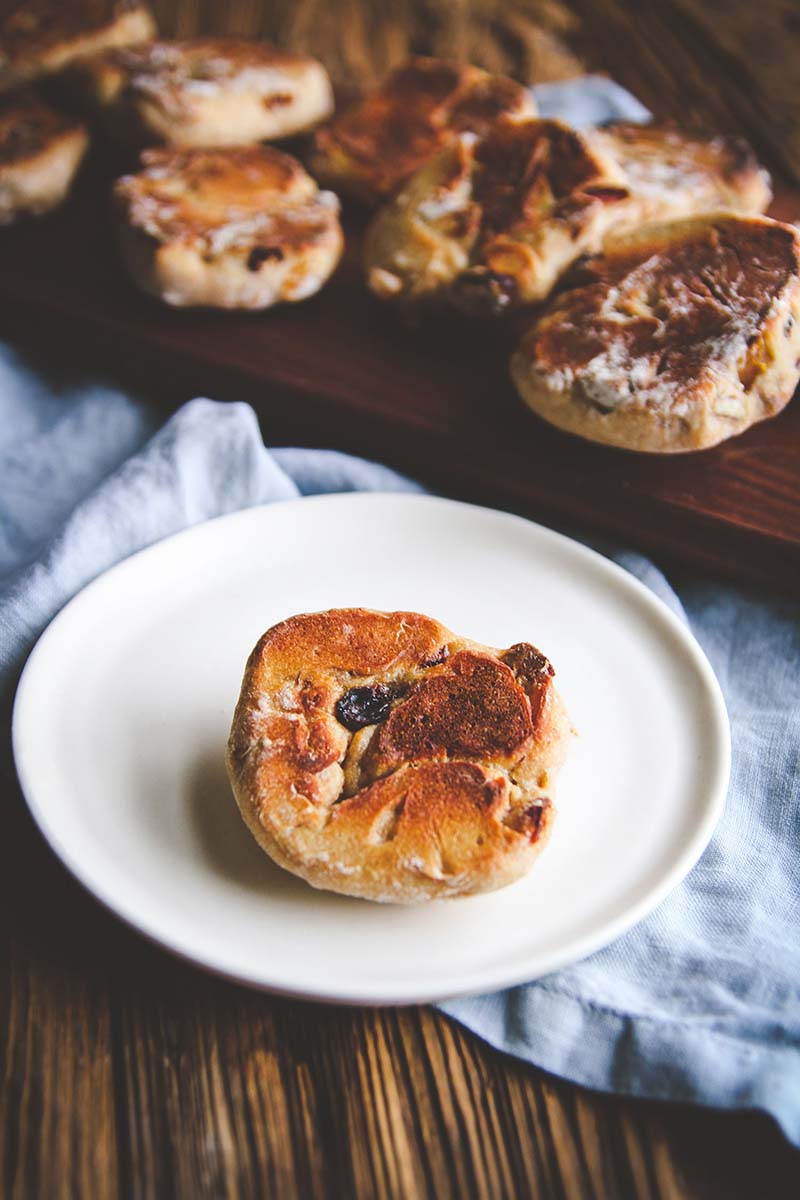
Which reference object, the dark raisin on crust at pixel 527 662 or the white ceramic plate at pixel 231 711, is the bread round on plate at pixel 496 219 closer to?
the white ceramic plate at pixel 231 711

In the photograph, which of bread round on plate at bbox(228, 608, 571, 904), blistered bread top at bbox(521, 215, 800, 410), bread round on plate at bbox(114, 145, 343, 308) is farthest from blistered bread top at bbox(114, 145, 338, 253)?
bread round on plate at bbox(228, 608, 571, 904)

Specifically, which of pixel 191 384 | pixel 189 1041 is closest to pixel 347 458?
pixel 191 384

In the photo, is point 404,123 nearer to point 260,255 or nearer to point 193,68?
point 193,68

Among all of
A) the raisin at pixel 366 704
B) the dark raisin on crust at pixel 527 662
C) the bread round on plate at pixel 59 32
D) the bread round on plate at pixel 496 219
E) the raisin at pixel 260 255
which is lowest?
the bread round on plate at pixel 59 32

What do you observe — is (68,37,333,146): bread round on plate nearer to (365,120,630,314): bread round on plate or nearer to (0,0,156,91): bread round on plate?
(0,0,156,91): bread round on plate

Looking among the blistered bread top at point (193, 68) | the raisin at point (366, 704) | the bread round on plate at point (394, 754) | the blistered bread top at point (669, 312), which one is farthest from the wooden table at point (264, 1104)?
the blistered bread top at point (193, 68)

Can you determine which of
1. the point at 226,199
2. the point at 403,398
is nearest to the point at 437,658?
the point at 403,398
